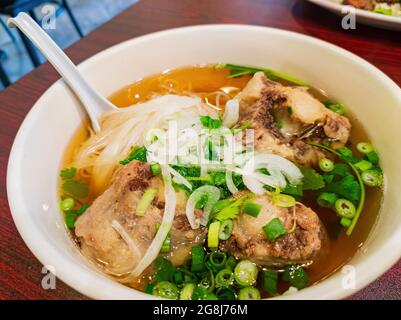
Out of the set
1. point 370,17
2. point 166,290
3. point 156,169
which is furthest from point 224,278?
point 370,17

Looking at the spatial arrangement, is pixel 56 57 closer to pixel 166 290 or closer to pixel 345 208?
pixel 166 290

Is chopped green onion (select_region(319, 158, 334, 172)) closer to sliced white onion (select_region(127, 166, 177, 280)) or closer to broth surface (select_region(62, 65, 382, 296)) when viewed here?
broth surface (select_region(62, 65, 382, 296))

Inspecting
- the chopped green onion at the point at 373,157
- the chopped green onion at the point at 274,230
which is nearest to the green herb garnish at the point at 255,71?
the chopped green onion at the point at 373,157

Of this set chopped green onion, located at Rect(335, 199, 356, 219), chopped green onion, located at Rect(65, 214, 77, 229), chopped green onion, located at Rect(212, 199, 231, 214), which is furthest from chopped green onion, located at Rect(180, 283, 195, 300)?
chopped green onion, located at Rect(335, 199, 356, 219)

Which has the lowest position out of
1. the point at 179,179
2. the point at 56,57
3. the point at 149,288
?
the point at 149,288

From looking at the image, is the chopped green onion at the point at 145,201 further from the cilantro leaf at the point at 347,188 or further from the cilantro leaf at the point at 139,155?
the cilantro leaf at the point at 347,188

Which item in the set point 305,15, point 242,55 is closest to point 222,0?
point 305,15

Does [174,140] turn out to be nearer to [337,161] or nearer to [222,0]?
[337,161]
